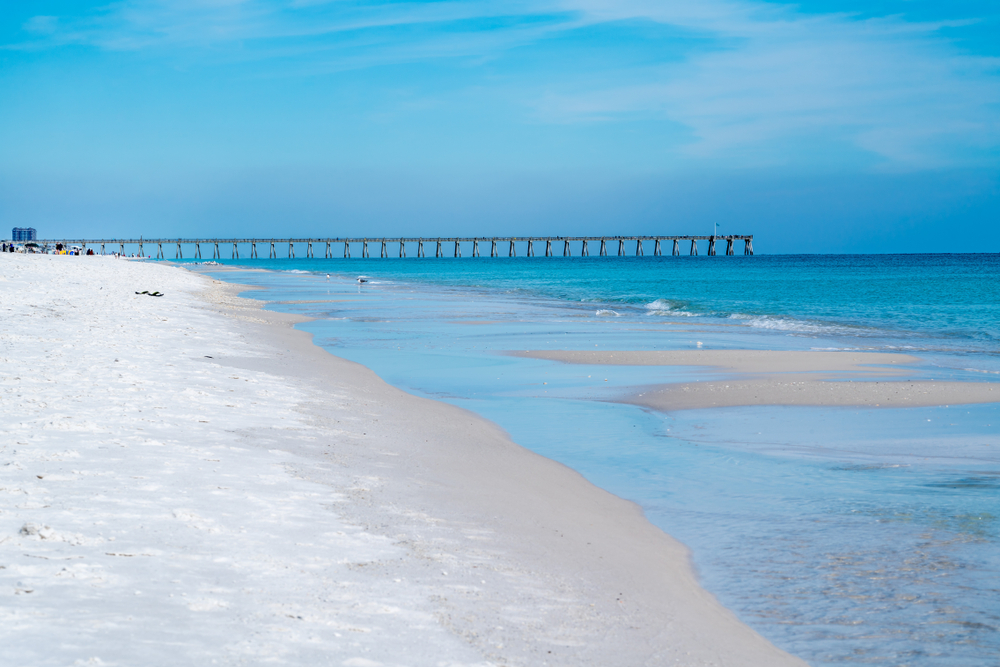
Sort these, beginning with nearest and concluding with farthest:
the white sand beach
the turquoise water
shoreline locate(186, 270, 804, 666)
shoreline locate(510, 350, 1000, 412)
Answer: the white sand beach
shoreline locate(186, 270, 804, 666)
the turquoise water
shoreline locate(510, 350, 1000, 412)

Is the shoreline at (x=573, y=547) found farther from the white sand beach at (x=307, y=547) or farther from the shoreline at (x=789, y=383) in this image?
the shoreline at (x=789, y=383)

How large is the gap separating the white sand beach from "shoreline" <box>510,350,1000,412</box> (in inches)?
158

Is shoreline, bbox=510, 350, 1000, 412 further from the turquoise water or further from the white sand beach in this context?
the white sand beach

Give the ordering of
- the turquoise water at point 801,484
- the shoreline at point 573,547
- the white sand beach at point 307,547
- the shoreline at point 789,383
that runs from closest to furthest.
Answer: the white sand beach at point 307,547 → the shoreline at point 573,547 → the turquoise water at point 801,484 → the shoreline at point 789,383

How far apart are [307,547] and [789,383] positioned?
965 centimetres

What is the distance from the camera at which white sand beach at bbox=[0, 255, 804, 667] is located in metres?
3.52

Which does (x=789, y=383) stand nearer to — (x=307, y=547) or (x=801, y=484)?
(x=801, y=484)

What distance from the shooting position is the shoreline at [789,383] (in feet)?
36.4

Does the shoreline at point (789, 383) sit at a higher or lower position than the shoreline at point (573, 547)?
higher

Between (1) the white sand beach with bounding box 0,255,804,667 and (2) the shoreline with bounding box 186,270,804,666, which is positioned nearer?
(1) the white sand beach with bounding box 0,255,804,667

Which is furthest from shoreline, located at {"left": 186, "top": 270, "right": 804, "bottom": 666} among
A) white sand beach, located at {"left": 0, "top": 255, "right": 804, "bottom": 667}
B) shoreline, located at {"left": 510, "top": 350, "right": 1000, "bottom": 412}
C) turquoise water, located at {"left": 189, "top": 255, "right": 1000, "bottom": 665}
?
shoreline, located at {"left": 510, "top": 350, "right": 1000, "bottom": 412}

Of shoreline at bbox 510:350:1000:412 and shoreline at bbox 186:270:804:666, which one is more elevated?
shoreline at bbox 510:350:1000:412

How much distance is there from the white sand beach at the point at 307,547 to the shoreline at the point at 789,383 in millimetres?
4012

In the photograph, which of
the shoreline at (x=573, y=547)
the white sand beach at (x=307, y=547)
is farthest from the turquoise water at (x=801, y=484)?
the white sand beach at (x=307, y=547)
